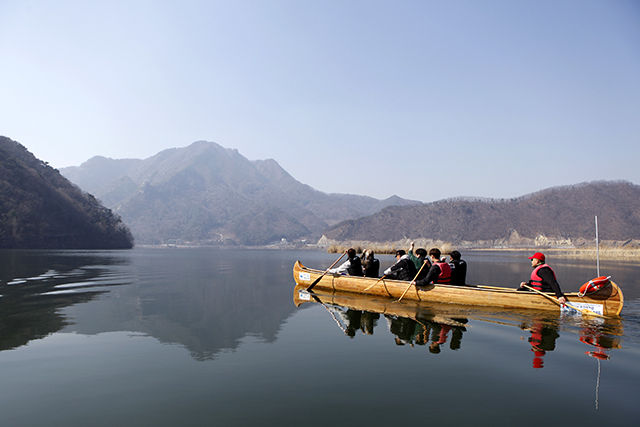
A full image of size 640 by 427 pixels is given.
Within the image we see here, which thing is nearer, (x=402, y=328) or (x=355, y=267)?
(x=402, y=328)

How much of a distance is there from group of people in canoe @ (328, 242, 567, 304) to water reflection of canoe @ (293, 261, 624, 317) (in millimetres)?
317

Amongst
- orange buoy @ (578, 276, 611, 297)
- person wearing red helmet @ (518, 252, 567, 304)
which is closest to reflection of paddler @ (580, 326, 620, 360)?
orange buoy @ (578, 276, 611, 297)

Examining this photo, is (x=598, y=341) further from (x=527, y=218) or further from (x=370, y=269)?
(x=527, y=218)

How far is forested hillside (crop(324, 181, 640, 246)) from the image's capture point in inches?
5182

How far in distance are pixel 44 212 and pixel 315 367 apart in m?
104

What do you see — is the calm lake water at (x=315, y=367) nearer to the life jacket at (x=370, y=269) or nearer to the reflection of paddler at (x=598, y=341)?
the reflection of paddler at (x=598, y=341)

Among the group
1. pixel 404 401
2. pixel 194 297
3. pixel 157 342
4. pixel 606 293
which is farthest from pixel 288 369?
pixel 194 297

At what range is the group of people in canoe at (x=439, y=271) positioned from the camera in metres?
11.7

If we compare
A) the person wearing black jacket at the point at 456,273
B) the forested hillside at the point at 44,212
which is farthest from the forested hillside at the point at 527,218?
the person wearing black jacket at the point at 456,273

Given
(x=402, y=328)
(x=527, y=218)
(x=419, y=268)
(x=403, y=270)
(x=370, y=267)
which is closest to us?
(x=402, y=328)

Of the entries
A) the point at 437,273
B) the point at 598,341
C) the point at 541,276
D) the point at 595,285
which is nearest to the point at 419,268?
the point at 437,273

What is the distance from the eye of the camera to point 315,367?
702 cm

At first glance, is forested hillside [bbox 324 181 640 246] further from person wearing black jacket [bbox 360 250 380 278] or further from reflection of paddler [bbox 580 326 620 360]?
reflection of paddler [bbox 580 326 620 360]

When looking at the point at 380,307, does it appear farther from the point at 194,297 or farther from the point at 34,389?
the point at 34,389
